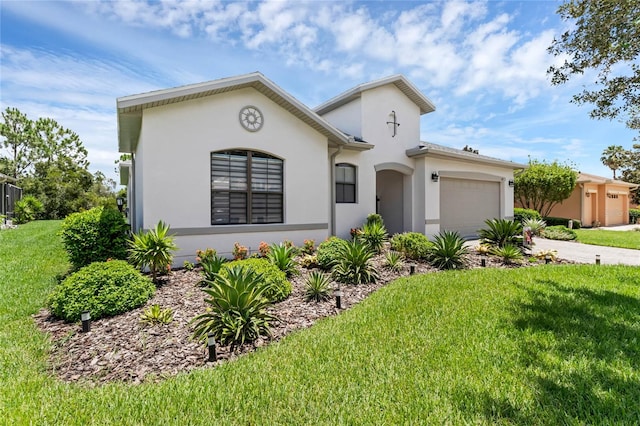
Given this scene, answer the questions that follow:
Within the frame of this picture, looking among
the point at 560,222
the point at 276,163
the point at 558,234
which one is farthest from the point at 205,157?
the point at 560,222

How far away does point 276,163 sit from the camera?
9609mm

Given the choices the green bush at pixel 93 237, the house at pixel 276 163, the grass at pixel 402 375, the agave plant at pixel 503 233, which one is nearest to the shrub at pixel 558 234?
the house at pixel 276 163

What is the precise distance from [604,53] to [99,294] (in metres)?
10.3

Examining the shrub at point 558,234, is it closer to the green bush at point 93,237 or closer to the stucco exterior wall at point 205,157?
the stucco exterior wall at point 205,157

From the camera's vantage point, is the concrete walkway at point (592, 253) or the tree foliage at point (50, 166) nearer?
the concrete walkway at point (592, 253)

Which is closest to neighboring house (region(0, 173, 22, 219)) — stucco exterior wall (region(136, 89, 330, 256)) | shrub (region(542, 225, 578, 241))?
stucco exterior wall (region(136, 89, 330, 256))

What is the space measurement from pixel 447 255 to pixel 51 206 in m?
30.8

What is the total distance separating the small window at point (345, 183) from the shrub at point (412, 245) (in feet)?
10.0

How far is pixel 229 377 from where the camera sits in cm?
332

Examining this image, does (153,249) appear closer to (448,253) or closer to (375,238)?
(375,238)

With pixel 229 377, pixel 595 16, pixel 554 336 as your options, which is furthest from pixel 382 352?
pixel 595 16

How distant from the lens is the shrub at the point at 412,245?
9125 millimetres

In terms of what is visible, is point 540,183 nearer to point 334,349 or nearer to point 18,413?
point 334,349

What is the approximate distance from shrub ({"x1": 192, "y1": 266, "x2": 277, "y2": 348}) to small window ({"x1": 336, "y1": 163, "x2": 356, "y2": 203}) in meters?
7.80
